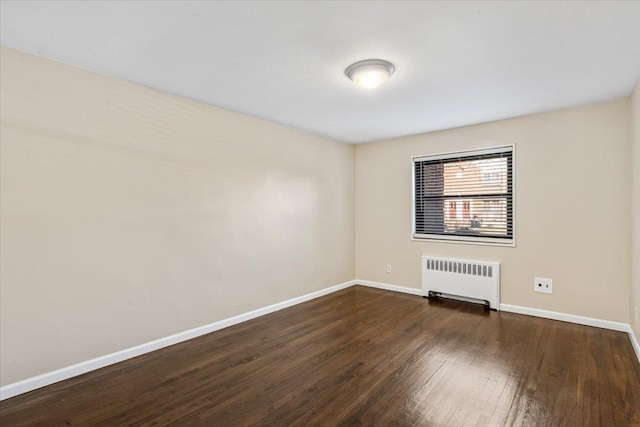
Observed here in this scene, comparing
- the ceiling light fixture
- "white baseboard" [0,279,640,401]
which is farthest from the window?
the ceiling light fixture

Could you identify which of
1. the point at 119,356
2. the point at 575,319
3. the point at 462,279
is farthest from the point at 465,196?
the point at 119,356

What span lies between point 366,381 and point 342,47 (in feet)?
7.81

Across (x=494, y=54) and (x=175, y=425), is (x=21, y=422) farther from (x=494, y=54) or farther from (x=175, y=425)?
(x=494, y=54)

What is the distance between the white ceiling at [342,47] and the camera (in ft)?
5.97

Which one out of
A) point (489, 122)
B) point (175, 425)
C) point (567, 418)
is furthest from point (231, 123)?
point (567, 418)

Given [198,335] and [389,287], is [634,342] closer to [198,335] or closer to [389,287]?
[389,287]

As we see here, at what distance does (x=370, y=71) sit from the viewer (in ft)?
8.09

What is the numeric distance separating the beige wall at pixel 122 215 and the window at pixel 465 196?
2041 mm

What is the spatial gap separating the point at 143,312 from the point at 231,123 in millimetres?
2084

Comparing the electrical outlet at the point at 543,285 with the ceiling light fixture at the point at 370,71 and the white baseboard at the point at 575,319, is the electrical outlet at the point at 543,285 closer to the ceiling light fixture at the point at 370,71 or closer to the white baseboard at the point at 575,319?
the white baseboard at the point at 575,319

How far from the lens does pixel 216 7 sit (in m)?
1.78

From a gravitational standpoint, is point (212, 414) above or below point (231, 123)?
below

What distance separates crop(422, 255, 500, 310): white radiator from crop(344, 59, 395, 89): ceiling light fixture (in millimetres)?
2785

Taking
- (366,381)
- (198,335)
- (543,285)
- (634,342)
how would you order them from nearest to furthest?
(366,381)
(634,342)
(198,335)
(543,285)
